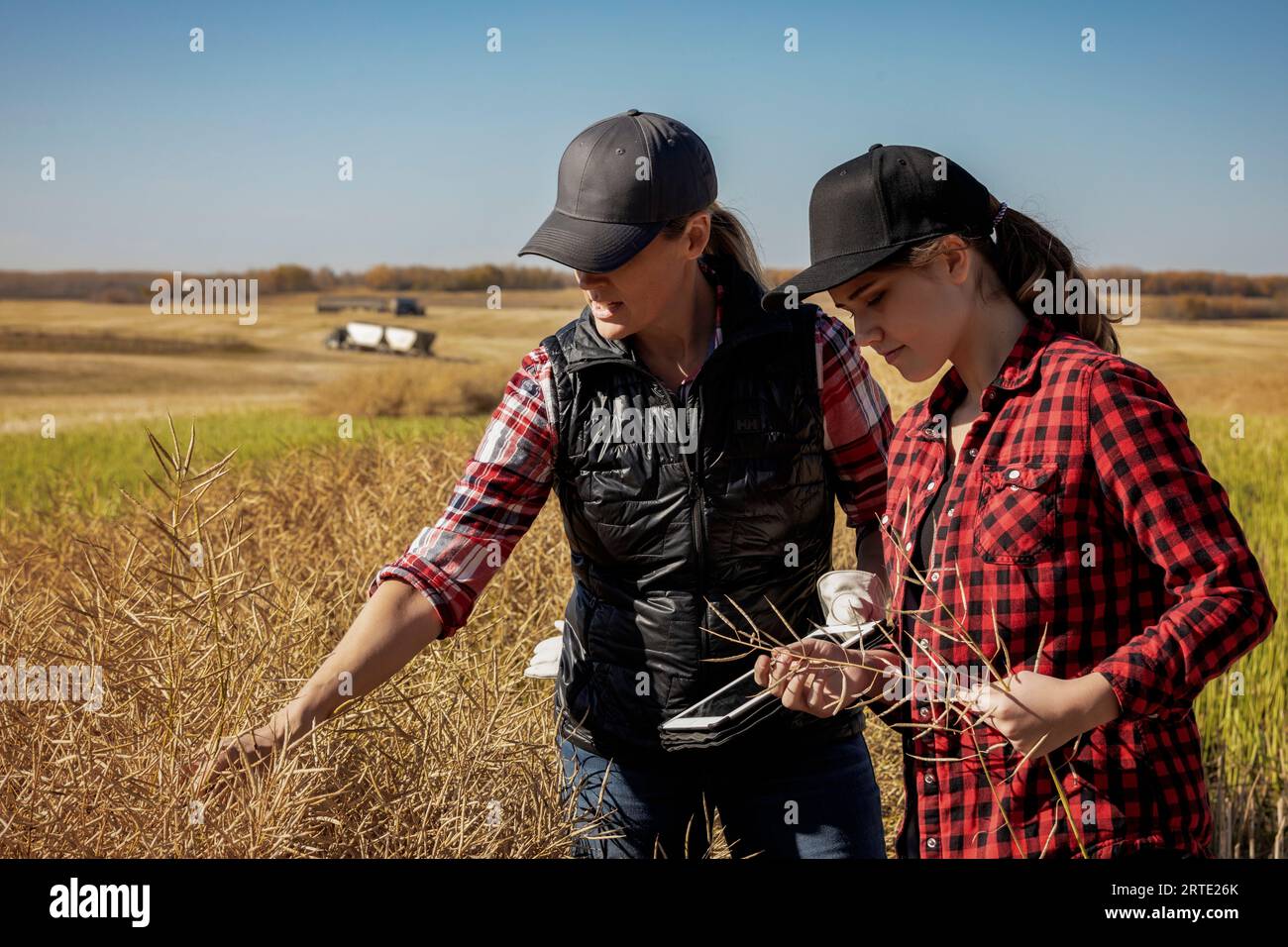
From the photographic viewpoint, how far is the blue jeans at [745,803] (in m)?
1.90

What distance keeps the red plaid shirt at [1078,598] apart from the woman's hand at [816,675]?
7cm

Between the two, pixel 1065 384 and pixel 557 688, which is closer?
pixel 1065 384

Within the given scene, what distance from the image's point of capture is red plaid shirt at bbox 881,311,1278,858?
135 cm

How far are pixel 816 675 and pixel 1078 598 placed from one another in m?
0.35

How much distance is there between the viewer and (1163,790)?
1.48 meters

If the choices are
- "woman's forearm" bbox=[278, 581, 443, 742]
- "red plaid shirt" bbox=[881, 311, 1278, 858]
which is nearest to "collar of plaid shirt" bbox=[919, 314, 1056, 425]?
"red plaid shirt" bbox=[881, 311, 1278, 858]

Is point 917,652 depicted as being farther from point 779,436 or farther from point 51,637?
point 51,637

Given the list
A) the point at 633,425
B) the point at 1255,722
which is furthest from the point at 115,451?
the point at 633,425

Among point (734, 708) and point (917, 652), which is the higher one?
point (917, 652)

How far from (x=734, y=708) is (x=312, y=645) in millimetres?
1078

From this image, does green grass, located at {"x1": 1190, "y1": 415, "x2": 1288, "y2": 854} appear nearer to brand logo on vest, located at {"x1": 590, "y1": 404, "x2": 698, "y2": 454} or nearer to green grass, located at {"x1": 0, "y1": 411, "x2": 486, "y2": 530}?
brand logo on vest, located at {"x1": 590, "y1": 404, "x2": 698, "y2": 454}

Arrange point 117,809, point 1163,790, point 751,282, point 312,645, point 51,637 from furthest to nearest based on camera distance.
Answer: point 312,645 → point 51,637 → point 751,282 → point 117,809 → point 1163,790

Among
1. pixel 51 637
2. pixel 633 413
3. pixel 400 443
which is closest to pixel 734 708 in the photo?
pixel 633 413
